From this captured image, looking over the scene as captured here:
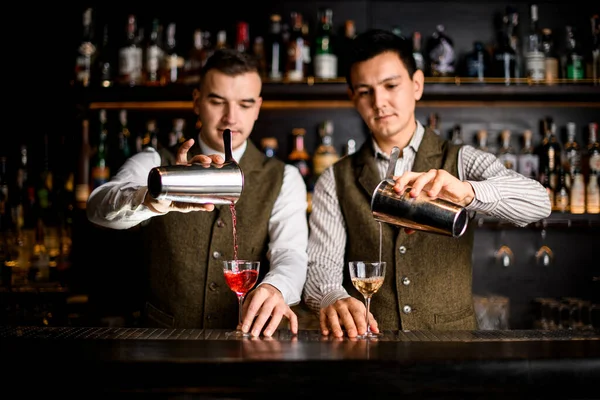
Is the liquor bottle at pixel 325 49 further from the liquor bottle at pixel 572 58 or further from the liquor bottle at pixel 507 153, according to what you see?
the liquor bottle at pixel 572 58

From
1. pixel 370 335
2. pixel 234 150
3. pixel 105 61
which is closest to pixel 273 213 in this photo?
pixel 234 150

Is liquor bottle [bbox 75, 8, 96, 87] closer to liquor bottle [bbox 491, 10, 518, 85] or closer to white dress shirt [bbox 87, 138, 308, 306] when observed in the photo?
white dress shirt [bbox 87, 138, 308, 306]

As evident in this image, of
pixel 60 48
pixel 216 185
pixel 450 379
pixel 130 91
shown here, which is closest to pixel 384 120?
pixel 216 185

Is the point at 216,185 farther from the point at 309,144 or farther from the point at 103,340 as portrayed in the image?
the point at 309,144

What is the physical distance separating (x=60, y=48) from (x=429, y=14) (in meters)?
1.82

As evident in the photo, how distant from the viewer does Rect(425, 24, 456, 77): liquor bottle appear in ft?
9.50

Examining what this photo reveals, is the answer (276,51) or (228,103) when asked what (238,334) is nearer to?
(228,103)

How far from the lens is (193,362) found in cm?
118

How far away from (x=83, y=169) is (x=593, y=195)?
2.31 meters

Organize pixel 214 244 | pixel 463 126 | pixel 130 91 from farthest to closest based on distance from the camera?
pixel 463 126 → pixel 130 91 → pixel 214 244

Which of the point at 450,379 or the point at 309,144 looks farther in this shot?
the point at 309,144

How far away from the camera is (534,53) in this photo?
9.20 ft

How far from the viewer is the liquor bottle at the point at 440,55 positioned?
289 centimetres

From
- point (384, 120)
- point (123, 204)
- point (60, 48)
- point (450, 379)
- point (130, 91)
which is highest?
point (60, 48)
